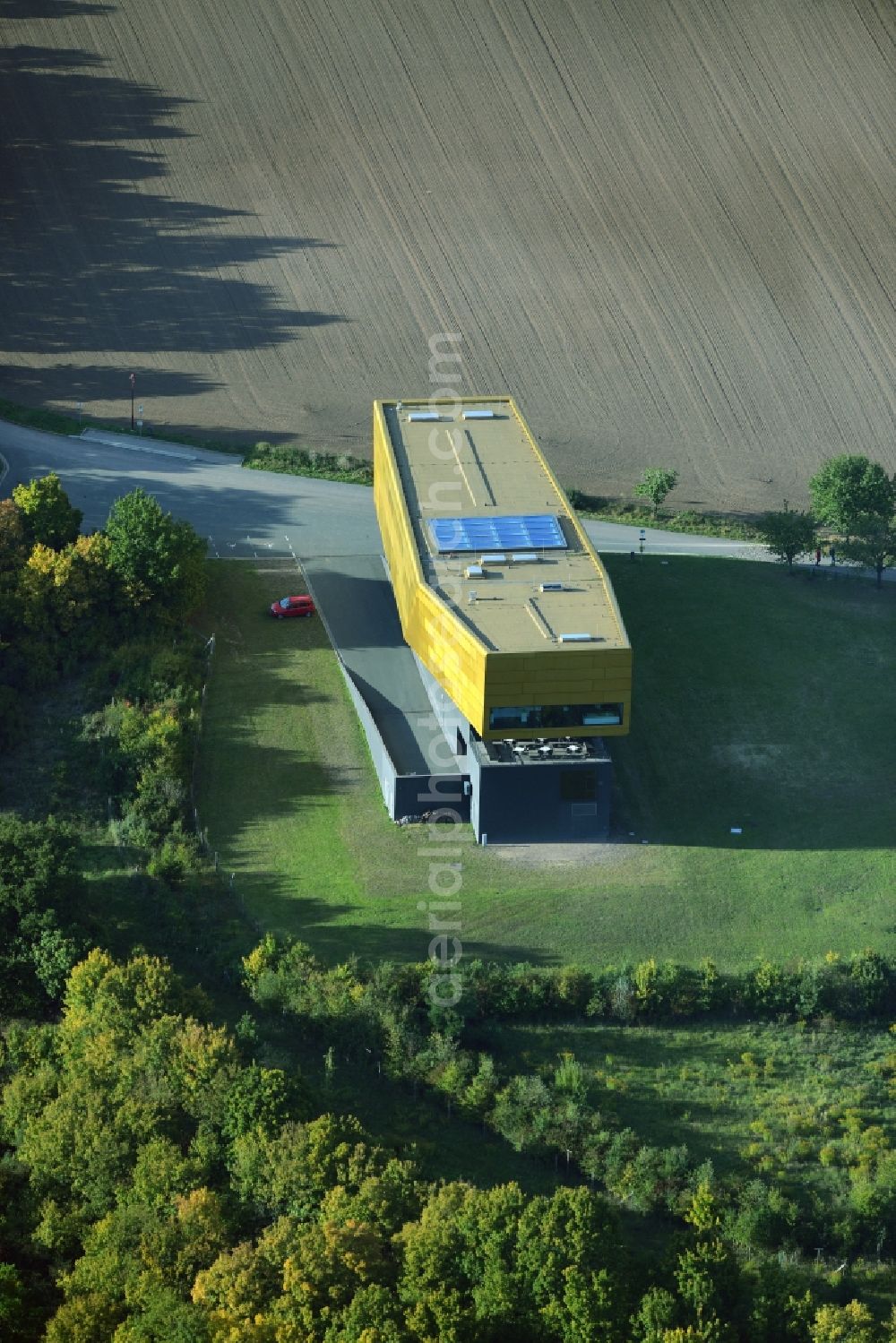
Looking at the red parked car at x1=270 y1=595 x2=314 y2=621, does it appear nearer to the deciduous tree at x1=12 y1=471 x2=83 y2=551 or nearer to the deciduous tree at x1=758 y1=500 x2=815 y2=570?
the deciduous tree at x1=12 y1=471 x2=83 y2=551

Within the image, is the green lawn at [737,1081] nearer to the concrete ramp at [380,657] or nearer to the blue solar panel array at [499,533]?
the concrete ramp at [380,657]

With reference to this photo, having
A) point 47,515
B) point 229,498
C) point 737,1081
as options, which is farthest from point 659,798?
point 229,498

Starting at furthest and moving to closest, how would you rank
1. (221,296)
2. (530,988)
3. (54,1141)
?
(221,296) < (530,988) < (54,1141)

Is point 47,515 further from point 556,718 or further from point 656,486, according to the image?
point 656,486

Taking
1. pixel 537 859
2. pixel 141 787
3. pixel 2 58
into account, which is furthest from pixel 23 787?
pixel 2 58

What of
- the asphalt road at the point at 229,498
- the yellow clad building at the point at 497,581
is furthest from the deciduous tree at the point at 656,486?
the yellow clad building at the point at 497,581

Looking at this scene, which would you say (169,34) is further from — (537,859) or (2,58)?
(537,859)

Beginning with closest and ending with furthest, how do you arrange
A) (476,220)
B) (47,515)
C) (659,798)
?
(659,798), (47,515), (476,220)
